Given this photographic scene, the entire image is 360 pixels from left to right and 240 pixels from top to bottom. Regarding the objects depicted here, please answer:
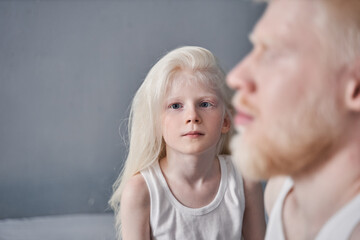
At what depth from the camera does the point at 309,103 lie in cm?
78

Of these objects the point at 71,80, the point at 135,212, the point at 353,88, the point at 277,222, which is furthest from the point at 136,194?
the point at 71,80

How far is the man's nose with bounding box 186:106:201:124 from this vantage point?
5.00 ft

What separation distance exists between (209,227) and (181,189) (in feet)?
0.53

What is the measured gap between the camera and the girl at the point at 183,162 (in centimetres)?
157

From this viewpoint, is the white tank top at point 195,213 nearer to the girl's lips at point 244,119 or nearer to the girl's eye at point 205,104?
the girl's eye at point 205,104

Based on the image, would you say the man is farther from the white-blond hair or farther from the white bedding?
the white bedding

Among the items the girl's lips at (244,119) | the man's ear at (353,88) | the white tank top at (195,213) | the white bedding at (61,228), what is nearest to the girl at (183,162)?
the white tank top at (195,213)

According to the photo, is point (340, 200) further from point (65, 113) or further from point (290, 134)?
point (65, 113)

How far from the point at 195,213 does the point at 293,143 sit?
0.94 m

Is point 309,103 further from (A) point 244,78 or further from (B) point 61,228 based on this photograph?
(B) point 61,228

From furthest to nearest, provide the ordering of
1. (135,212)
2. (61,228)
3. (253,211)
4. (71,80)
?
(71,80) < (61,228) < (253,211) < (135,212)

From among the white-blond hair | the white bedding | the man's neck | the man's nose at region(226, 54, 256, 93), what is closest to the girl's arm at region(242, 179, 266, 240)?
the white-blond hair

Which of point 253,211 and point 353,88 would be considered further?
point 253,211

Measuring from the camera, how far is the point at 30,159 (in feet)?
9.10
